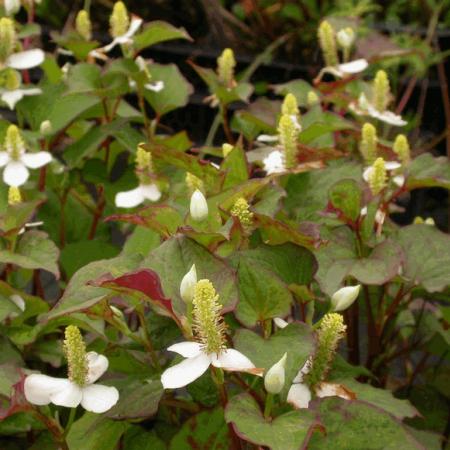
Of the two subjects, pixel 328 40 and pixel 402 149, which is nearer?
pixel 402 149

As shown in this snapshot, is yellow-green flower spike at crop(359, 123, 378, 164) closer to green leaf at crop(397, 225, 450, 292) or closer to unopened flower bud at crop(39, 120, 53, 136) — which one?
green leaf at crop(397, 225, 450, 292)

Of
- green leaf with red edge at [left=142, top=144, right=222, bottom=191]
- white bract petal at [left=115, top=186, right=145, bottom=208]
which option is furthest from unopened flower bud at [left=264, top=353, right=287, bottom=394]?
white bract petal at [left=115, top=186, right=145, bottom=208]

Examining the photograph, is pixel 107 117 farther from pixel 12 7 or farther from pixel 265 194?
pixel 265 194

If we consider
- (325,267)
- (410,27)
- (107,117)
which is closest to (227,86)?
(107,117)

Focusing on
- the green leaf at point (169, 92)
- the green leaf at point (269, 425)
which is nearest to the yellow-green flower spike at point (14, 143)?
the green leaf at point (169, 92)

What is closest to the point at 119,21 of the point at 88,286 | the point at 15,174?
the point at 15,174

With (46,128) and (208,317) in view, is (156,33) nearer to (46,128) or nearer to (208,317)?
(46,128)
